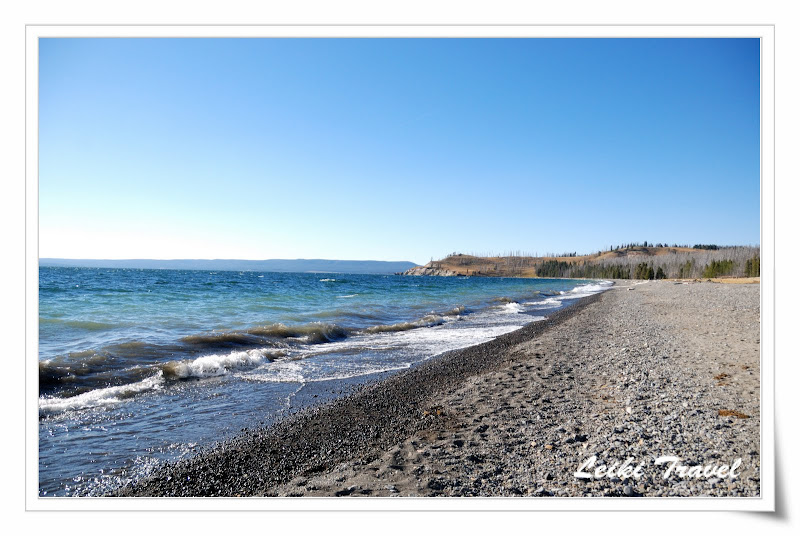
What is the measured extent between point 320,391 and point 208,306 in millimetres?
14037

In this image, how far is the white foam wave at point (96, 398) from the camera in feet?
16.8

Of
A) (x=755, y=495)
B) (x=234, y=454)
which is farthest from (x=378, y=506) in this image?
(x=755, y=495)

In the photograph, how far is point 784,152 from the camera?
3.18 m

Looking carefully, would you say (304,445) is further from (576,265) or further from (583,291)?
(576,265)

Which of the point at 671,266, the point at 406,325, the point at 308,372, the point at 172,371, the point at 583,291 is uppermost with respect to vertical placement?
the point at 671,266

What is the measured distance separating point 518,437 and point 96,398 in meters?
5.89

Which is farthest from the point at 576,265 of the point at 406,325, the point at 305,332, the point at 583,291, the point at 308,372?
the point at 308,372

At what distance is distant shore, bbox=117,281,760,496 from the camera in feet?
9.80

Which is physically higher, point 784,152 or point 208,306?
point 784,152

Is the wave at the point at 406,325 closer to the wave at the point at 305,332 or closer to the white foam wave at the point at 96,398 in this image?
the wave at the point at 305,332

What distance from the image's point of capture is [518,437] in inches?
147

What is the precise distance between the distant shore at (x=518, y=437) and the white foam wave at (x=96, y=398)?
2685 millimetres

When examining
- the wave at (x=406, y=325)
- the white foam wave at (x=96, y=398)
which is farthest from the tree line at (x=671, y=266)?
the wave at (x=406, y=325)
